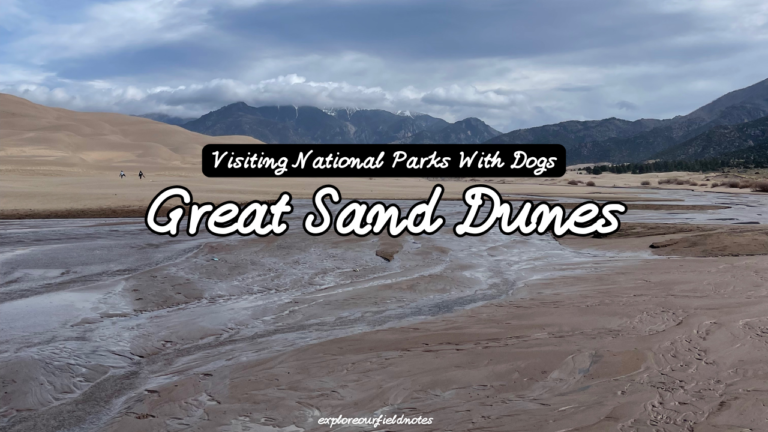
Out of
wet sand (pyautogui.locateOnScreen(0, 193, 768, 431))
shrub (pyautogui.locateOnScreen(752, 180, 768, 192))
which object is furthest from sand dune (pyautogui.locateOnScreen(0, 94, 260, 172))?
shrub (pyautogui.locateOnScreen(752, 180, 768, 192))

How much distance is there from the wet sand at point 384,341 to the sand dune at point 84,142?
63.1 m

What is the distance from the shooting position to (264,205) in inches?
788

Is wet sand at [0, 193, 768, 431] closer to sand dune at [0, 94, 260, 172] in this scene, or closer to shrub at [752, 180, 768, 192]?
shrub at [752, 180, 768, 192]

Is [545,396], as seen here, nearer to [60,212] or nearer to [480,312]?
[480,312]

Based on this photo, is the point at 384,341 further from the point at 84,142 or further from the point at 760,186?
the point at 84,142

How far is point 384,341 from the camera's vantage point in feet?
29.5

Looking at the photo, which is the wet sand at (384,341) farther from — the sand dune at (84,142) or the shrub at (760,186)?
the sand dune at (84,142)

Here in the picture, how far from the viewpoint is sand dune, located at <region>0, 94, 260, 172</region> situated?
8275cm

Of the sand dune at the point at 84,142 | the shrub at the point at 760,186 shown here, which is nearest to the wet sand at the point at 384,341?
the shrub at the point at 760,186

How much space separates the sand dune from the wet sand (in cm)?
6308

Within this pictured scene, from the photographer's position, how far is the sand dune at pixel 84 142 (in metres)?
82.8

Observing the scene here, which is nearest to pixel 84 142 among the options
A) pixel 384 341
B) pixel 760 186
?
pixel 760 186

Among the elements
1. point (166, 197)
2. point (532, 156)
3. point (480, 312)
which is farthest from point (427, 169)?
point (480, 312)

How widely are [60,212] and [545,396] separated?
32.4m
